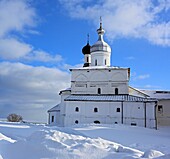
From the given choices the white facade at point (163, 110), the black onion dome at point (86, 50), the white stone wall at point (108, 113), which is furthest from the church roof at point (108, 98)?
the black onion dome at point (86, 50)

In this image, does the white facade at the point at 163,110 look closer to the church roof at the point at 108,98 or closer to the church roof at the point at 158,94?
the church roof at the point at 158,94

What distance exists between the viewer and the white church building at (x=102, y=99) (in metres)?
29.8

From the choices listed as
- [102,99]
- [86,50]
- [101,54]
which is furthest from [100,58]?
[102,99]

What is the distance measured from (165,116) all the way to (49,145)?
91.3 feet

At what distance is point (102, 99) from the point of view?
30672 millimetres

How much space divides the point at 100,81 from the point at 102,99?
440cm

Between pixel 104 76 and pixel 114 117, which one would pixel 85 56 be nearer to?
pixel 104 76

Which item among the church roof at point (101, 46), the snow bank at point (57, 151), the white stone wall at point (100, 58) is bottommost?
the snow bank at point (57, 151)

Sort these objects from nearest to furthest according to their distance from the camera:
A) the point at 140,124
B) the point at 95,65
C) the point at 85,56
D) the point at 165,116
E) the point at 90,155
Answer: the point at 90,155 → the point at 140,124 → the point at 165,116 → the point at 95,65 → the point at 85,56

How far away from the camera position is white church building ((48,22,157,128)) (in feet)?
97.9

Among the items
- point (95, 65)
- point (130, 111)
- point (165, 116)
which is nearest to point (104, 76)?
point (95, 65)

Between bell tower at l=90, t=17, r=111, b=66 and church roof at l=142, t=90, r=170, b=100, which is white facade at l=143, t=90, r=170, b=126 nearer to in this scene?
church roof at l=142, t=90, r=170, b=100

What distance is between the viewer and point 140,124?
2950cm

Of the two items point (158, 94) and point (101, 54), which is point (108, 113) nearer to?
point (158, 94)
